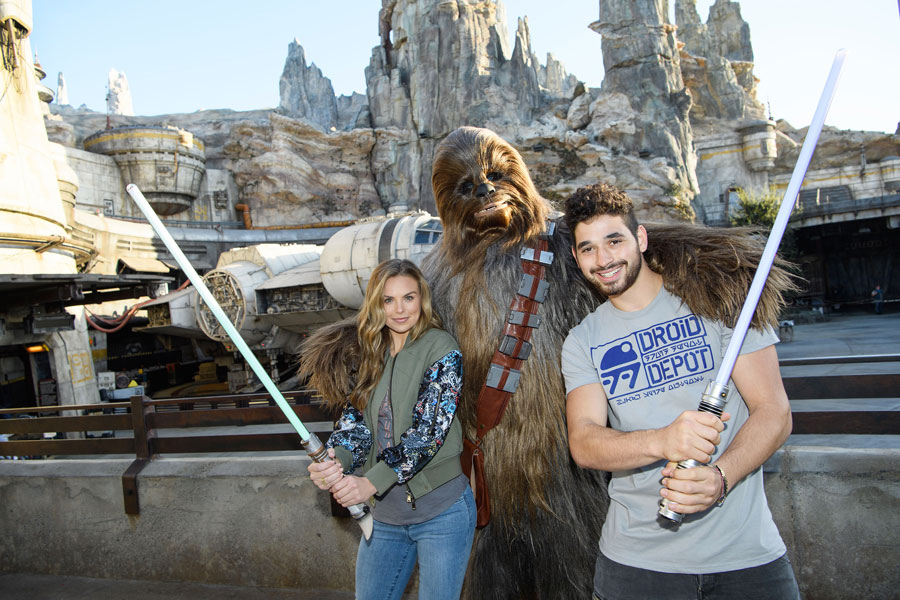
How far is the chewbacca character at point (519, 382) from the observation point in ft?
8.29

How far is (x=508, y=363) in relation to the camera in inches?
94.7

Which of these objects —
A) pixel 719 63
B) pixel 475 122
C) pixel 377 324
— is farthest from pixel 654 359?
pixel 719 63

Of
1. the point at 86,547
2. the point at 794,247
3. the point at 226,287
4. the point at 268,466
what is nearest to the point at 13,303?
the point at 226,287

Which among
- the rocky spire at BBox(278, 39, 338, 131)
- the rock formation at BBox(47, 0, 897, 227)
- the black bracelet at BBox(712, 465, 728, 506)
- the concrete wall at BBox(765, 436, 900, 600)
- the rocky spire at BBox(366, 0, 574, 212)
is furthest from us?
the rocky spire at BBox(278, 39, 338, 131)

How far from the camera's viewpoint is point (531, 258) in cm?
254

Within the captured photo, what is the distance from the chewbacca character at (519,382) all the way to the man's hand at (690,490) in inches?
41.6

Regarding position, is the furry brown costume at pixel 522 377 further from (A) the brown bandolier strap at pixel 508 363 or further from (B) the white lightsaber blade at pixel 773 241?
(B) the white lightsaber blade at pixel 773 241

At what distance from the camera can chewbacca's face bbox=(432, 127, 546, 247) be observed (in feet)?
8.57

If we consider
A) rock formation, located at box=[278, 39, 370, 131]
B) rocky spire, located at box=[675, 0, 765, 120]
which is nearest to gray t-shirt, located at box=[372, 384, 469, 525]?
rocky spire, located at box=[675, 0, 765, 120]

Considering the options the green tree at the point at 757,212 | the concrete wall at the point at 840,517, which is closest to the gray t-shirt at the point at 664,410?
the concrete wall at the point at 840,517

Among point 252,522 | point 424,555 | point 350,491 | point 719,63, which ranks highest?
point 719,63

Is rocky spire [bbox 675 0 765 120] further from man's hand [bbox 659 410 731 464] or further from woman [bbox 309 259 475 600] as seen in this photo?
man's hand [bbox 659 410 731 464]

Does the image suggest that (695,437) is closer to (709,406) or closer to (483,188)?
(709,406)

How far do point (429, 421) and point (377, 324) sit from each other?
464 millimetres
